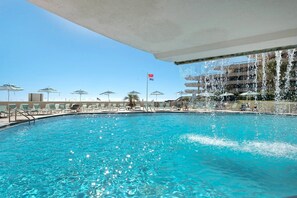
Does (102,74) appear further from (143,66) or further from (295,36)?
(295,36)

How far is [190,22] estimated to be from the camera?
A: 323 centimetres

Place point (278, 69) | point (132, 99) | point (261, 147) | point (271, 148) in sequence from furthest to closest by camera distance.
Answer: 1. point (132, 99)
2. point (278, 69)
3. point (261, 147)
4. point (271, 148)

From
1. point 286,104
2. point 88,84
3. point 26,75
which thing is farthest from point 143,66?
point 286,104

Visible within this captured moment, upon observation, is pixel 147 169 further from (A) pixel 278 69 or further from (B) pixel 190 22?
(A) pixel 278 69

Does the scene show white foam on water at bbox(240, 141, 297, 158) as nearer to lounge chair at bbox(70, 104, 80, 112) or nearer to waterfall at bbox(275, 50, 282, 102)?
waterfall at bbox(275, 50, 282, 102)

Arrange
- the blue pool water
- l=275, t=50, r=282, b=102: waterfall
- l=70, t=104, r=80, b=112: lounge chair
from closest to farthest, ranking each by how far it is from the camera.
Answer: the blue pool water < l=275, t=50, r=282, b=102: waterfall < l=70, t=104, r=80, b=112: lounge chair

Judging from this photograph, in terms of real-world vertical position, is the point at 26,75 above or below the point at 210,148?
above

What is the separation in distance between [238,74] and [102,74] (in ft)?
98.7

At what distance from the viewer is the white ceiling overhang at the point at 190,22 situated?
2.67 meters

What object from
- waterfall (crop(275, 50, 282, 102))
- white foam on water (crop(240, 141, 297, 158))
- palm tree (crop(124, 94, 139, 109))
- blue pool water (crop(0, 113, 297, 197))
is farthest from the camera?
palm tree (crop(124, 94, 139, 109))

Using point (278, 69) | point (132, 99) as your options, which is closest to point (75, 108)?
point (132, 99)

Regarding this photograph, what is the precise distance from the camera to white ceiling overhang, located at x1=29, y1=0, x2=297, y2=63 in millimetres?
2674

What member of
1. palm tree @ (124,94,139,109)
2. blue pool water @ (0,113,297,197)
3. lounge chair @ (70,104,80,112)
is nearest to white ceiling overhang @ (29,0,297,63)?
blue pool water @ (0,113,297,197)

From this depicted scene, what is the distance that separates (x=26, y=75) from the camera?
2217cm
